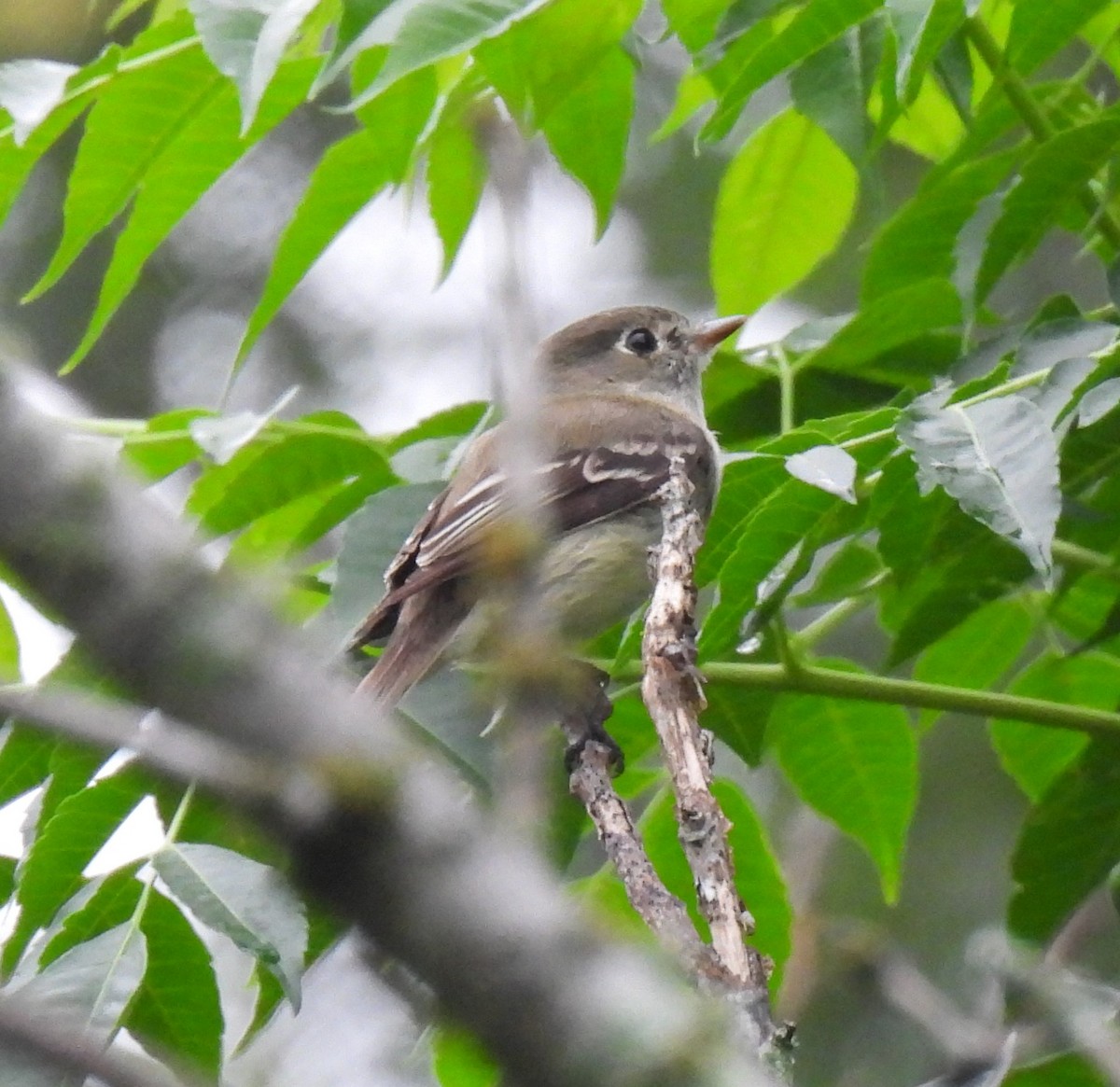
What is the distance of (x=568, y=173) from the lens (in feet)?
10.5

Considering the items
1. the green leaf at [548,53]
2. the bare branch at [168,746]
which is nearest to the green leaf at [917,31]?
the green leaf at [548,53]

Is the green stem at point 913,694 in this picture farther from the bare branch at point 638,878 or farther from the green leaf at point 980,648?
the green leaf at point 980,648

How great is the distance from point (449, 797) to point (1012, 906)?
254 cm

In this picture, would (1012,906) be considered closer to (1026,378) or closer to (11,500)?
(1026,378)

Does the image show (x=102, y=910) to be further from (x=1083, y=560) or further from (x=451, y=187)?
(x=1083, y=560)

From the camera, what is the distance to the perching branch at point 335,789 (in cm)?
83

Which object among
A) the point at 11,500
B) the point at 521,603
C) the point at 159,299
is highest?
the point at 11,500

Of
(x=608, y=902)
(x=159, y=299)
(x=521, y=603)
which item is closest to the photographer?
(x=521, y=603)

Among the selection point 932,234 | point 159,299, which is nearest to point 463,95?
point 932,234

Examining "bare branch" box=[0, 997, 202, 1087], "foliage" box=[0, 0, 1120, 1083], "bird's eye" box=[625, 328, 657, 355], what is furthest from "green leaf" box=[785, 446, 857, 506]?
"bird's eye" box=[625, 328, 657, 355]

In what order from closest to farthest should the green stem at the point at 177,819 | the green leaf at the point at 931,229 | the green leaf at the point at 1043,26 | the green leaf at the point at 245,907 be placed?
the green leaf at the point at 245,907 → the green stem at the point at 177,819 → the green leaf at the point at 1043,26 → the green leaf at the point at 931,229

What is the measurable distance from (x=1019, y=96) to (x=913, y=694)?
1124mm

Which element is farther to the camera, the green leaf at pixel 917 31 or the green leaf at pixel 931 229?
the green leaf at pixel 931 229

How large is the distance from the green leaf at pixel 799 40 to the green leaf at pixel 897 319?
24.8 inches
